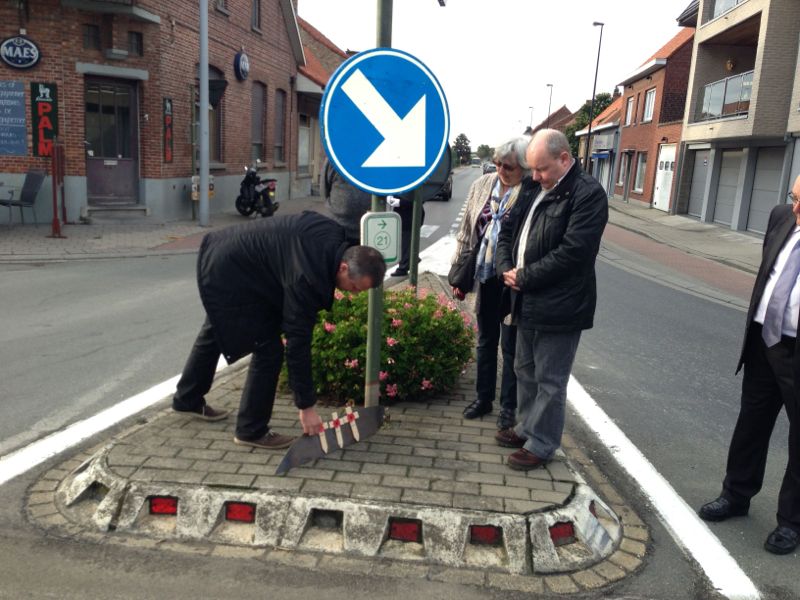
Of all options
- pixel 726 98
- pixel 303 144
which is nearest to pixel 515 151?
pixel 726 98

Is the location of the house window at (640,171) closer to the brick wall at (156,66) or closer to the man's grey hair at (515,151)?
the brick wall at (156,66)

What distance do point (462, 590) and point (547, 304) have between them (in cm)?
152

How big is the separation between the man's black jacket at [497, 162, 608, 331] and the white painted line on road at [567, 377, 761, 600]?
3.58ft

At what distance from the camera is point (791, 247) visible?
359 centimetres

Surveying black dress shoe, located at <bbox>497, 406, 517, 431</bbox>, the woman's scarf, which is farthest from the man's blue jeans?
the woman's scarf

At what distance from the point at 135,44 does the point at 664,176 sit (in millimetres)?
22508

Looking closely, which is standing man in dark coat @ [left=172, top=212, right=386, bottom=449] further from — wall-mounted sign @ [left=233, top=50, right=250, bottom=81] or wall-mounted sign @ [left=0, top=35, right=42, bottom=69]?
Answer: wall-mounted sign @ [left=233, top=50, right=250, bottom=81]

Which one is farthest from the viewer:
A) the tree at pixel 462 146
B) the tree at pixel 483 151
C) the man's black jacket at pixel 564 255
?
the tree at pixel 483 151

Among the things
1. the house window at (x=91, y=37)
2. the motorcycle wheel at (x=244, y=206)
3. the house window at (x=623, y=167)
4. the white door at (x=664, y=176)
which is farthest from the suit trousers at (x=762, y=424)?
the house window at (x=623, y=167)

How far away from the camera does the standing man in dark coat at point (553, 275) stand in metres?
3.76

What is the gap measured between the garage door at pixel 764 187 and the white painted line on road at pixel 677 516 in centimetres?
1839

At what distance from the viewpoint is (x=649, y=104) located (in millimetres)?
35438

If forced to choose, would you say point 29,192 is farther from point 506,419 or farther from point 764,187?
point 764,187

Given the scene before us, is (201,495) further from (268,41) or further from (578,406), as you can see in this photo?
(268,41)
